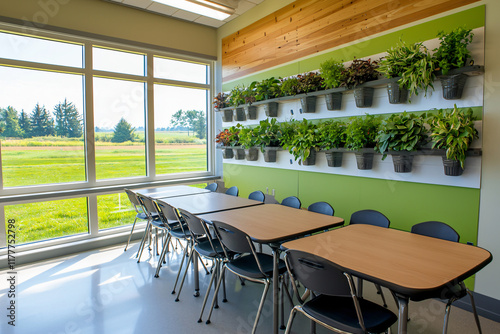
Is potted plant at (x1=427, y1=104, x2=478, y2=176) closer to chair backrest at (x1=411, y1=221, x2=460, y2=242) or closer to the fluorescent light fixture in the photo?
chair backrest at (x1=411, y1=221, x2=460, y2=242)

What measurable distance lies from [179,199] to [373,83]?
2.64 m

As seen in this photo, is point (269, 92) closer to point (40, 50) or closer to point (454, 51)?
point (454, 51)

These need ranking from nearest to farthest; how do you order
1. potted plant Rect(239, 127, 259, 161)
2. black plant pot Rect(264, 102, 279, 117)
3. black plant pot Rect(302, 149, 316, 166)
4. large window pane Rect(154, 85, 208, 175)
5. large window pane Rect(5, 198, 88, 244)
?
black plant pot Rect(302, 149, 316, 166) < large window pane Rect(5, 198, 88, 244) < black plant pot Rect(264, 102, 279, 117) < potted plant Rect(239, 127, 259, 161) < large window pane Rect(154, 85, 208, 175)

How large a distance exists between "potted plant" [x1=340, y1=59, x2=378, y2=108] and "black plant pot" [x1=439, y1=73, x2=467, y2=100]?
2.39 feet

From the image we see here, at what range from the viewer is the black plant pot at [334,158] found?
12.2 feet

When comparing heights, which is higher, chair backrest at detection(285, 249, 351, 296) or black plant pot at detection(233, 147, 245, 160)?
black plant pot at detection(233, 147, 245, 160)

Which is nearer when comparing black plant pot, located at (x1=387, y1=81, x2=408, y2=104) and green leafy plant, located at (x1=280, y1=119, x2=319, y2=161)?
black plant pot, located at (x1=387, y1=81, x2=408, y2=104)

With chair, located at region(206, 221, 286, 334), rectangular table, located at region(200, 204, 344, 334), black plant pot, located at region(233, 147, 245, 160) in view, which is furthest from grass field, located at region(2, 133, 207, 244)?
chair, located at region(206, 221, 286, 334)

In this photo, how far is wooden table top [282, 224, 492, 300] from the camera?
1605mm

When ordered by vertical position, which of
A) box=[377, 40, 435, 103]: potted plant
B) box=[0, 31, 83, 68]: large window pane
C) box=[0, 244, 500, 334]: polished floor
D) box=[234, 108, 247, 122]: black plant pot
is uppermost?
box=[0, 31, 83, 68]: large window pane

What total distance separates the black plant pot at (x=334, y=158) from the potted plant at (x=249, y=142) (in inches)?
51.3

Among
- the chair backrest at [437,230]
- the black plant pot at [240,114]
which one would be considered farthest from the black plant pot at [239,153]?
the chair backrest at [437,230]

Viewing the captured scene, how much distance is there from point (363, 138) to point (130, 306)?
2.86 meters

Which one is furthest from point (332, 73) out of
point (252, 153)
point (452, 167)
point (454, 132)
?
point (252, 153)
